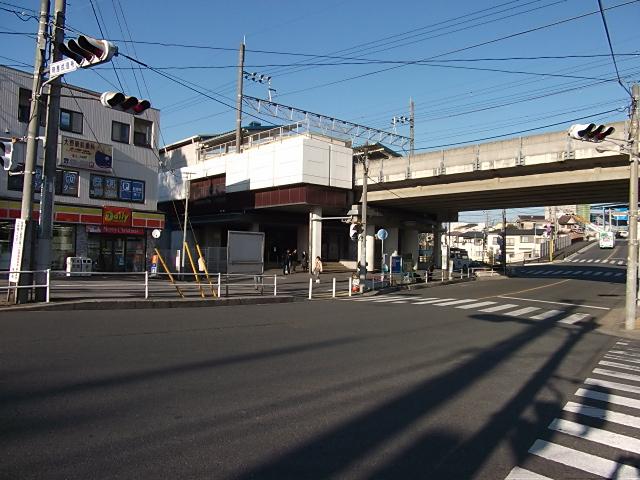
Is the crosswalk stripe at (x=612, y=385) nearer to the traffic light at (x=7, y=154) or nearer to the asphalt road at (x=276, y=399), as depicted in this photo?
the asphalt road at (x=276, y=399)

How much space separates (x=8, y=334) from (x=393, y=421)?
7.67 meters

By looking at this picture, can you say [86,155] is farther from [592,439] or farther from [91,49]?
[592,439]

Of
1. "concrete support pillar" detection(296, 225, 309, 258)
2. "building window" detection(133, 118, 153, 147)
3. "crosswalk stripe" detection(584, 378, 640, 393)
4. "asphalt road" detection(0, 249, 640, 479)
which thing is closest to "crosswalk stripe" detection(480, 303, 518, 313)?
"asphalt road" detection(0, 249, 640, 479)

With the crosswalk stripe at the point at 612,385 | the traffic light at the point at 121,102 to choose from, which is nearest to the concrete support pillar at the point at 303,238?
the traffic light at the point at 121,102

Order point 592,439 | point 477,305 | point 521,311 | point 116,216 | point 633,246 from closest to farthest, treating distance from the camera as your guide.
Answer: point 592,439, point 633,246, point 521,311, point 477,305, point 116,216

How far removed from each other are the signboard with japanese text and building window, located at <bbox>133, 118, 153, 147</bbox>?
2.26 meters

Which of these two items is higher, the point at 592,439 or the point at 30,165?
the point at 30,165

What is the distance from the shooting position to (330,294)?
26375 millimetres

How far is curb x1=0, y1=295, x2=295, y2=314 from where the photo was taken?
44.2ft

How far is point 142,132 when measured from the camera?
33219mm

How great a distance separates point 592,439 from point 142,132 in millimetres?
32431

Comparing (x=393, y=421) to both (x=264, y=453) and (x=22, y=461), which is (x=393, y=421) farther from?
(x=22, y=461)

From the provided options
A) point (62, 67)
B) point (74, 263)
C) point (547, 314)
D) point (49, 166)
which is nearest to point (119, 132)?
point (74, 263)

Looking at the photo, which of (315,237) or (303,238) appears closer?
(315,237)
